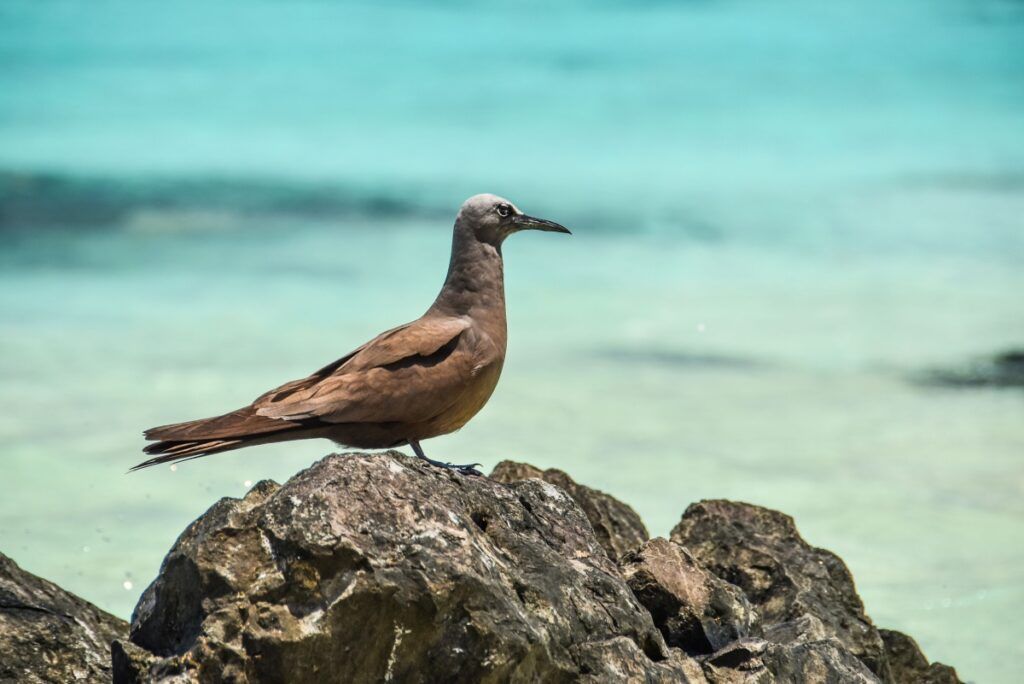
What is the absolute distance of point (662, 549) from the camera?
276 inches

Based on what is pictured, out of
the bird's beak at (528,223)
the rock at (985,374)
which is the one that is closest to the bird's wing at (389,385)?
the bird's beak at (528,223)

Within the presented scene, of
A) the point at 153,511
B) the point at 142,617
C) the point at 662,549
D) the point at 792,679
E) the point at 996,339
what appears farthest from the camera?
the point at 996,339

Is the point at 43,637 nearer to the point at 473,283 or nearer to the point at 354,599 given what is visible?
the point at 354,599

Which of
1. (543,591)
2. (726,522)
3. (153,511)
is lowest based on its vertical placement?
(153,511)

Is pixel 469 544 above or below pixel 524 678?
above

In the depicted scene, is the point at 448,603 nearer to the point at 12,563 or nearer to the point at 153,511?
the point at 12,563

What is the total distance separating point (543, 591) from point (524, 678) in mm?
469

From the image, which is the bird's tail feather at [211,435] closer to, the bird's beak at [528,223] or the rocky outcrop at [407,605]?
the rocky outcrop at [407,605]

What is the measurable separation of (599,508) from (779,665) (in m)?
1.83

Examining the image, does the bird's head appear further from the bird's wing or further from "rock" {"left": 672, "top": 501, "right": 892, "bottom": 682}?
"rock" {"left": 672, "top": 501, "right": 892, "bottom": 682}

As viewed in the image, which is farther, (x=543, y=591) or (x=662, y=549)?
(x=662, y=549)

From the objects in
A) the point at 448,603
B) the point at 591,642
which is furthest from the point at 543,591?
the point at 448,603

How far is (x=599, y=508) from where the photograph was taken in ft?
26.3

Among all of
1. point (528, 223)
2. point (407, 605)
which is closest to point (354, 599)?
point (407, 605)
